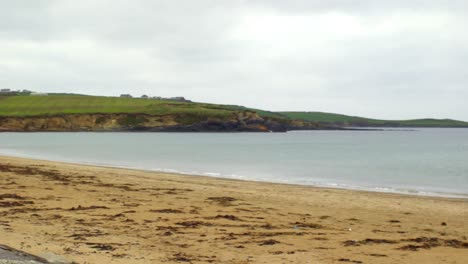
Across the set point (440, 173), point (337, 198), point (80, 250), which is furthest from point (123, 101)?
point (80, 250)

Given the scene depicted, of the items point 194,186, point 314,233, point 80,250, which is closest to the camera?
point 80,250

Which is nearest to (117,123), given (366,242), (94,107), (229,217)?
(94,107)

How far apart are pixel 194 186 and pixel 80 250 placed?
52.0 ft

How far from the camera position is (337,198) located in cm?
2258

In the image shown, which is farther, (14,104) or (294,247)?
(14,104)

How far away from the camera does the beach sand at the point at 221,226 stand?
10414mm

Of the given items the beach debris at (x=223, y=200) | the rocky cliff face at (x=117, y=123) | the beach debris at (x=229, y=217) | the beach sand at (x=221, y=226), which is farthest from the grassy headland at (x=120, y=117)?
the beach debris at (x=229, y=217)

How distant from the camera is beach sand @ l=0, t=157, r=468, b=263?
10.4 m

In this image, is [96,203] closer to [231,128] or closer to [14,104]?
[231,128]

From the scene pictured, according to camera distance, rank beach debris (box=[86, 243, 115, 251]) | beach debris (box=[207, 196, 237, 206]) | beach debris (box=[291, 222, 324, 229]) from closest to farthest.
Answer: beach debris (box=[86, 243, 115, 251])
beach debris (box=[291, 222, 324, 229])
beach debris (box=[207, 196, 237, 206])

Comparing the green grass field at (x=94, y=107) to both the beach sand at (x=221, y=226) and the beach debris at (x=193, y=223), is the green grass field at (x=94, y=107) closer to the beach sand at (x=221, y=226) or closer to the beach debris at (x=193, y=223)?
the beach sand at (x=221, y=226)

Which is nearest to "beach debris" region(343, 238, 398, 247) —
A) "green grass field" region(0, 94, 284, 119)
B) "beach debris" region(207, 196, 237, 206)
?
"beach debris" region(207, 196, 237, 206)

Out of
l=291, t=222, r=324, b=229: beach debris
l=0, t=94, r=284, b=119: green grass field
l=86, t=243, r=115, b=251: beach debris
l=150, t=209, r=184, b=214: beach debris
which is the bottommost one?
l=150, t=209, r=184, b=214: beach debris

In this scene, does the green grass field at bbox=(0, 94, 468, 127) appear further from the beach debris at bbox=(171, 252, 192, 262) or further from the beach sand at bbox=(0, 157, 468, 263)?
the beach debris at bbox=(171, 252, 192, 262)
